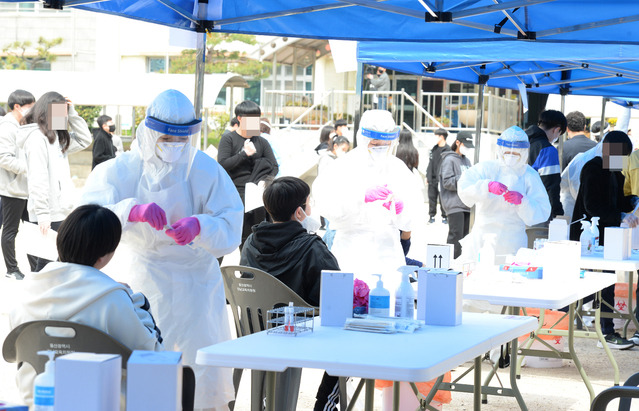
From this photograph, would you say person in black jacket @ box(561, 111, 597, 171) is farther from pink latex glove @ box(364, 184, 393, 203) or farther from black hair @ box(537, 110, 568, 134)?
pink latex glove @ box(364, 184, 393, 203)

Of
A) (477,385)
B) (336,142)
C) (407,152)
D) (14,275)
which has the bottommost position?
(14,275)

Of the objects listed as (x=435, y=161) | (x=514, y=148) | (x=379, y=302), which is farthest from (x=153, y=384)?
(x=435, y=161)

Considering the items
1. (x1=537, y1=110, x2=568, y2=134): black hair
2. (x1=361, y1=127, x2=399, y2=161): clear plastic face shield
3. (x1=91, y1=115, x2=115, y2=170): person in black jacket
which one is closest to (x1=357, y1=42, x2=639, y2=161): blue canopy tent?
(x1=537, y1=110, x2=568, y2=134): black hair

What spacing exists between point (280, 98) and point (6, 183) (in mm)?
15522

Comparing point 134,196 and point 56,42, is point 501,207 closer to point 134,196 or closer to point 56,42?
point 134,196

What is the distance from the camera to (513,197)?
262 inches

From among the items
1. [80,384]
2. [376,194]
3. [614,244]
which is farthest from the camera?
[614,244]

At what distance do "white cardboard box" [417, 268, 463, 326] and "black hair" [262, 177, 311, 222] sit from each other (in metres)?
0.88

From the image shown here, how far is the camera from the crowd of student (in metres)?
2.95

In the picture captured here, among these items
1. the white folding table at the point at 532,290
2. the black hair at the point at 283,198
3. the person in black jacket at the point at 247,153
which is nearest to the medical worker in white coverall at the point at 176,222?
the black hair at the point at 283,198

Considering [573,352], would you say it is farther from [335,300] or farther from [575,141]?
[575,141]

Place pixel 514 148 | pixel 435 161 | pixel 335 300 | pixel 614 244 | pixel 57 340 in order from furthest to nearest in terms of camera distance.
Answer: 1. pixel 435 161
2. pixel 514 148
3. pixel 614 244
4. pixel 335 300
5. pixel 57 340

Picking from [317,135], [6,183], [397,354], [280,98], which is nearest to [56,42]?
[280,98]

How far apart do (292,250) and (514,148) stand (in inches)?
129
